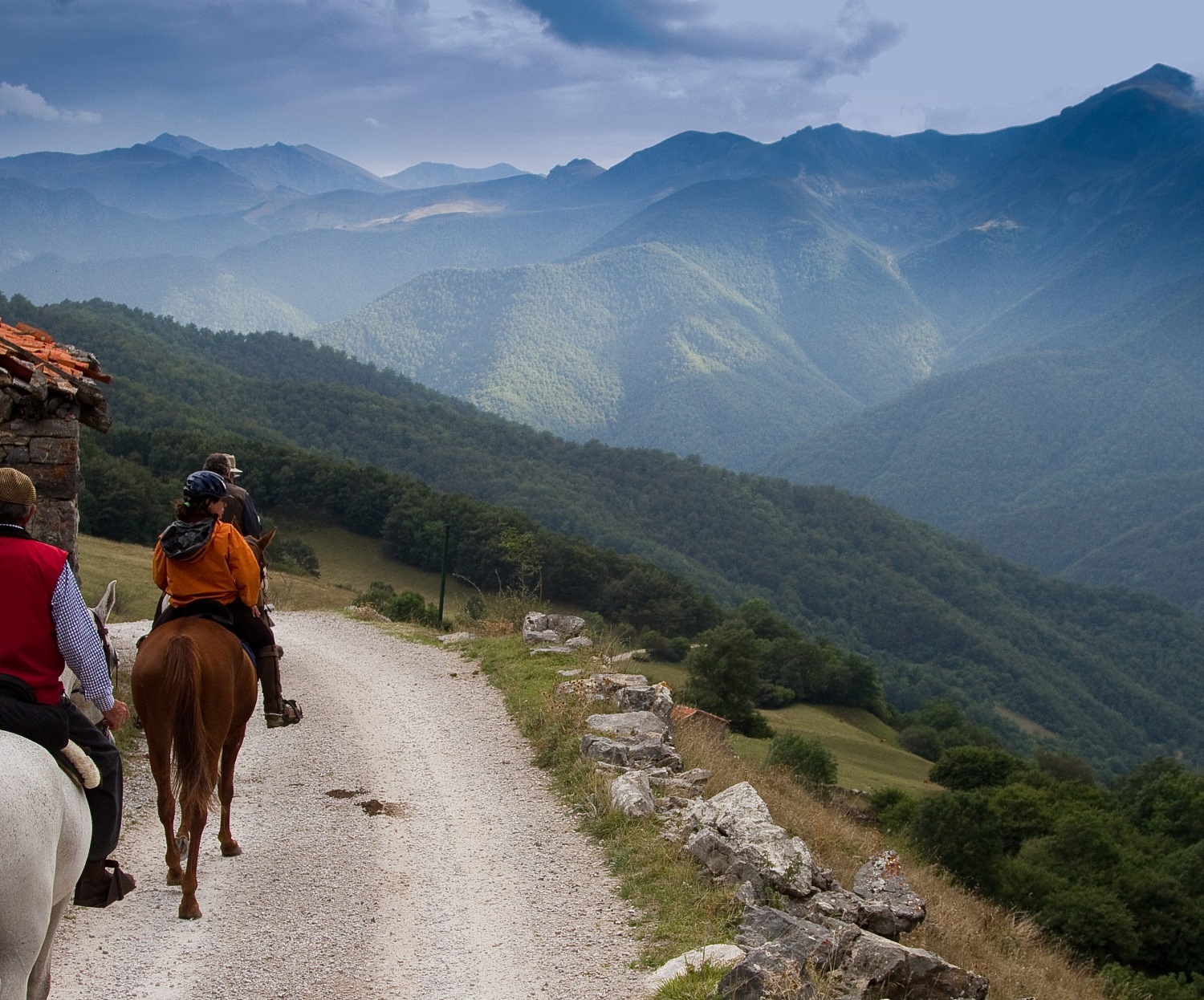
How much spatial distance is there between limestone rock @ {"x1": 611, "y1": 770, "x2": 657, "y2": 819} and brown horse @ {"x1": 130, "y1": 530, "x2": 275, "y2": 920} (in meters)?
4.13

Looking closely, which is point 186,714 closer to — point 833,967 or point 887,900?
point 833,967

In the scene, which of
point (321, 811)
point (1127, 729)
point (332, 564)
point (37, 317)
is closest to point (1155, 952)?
point (321, 811)

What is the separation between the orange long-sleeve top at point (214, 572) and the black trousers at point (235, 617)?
0.06 meters

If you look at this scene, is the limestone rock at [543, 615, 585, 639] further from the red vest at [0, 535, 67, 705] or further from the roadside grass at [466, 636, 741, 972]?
the red vest at [0, 535, 67, 705]

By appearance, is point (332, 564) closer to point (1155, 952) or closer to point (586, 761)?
point (1155, 952)

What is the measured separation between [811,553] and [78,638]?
541ft

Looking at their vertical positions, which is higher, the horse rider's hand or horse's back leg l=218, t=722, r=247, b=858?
the horse rider's hand

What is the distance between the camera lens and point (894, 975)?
7055 mm

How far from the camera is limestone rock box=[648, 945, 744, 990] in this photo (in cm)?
706

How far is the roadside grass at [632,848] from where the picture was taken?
7961 mm

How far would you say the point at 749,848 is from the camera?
8.89 m

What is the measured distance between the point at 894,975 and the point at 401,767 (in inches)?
281

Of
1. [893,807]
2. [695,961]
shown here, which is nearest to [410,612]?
[893,807]

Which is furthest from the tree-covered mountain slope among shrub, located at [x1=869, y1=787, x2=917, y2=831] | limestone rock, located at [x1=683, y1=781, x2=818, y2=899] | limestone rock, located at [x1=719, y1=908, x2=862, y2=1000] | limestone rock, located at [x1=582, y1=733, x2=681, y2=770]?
limestone rock, located at [x1=719, y1=908, x2=862, y2=1000]
